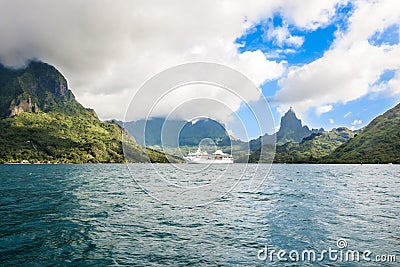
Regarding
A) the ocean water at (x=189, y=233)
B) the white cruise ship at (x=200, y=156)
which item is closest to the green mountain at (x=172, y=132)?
the white cruise ship at (x=200, y=156)

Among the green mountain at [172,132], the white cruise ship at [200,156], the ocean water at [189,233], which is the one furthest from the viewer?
the white cruise ship at [200,156]

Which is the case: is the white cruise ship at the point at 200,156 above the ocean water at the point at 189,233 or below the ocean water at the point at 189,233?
above

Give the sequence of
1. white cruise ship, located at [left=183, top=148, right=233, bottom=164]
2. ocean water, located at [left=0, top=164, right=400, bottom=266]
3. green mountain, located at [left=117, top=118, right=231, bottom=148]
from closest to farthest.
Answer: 1. green mountain, located at [left=117, top=118, right=231, bottom=148]
2. ocean water, located at [left=0, top=164, right=400, bottom=266]
3. white cruise ship, located at [left=183, top=148, right=233, bottom=164]

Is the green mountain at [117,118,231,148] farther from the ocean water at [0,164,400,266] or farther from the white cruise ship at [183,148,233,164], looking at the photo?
the ocean water at [0,164,400,266]

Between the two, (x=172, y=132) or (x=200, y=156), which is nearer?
(x=172, y=132)

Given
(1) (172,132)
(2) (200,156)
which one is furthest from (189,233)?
(2) (200,156)

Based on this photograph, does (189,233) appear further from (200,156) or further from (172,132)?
(200,156)

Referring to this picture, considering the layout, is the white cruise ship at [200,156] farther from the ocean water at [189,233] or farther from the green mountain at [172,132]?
the ocean water at [189,233]

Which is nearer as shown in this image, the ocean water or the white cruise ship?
the ocean water

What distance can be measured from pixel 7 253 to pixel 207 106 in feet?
38.6

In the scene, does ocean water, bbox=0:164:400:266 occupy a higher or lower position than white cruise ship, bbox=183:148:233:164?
lower

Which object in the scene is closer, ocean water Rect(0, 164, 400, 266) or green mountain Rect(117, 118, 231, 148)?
green mountain Rect(117, 118, 231, 148)

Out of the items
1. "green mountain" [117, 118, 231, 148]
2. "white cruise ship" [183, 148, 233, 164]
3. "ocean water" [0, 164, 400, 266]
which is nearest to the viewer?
"green mountain" [117, 118, 231, 148]

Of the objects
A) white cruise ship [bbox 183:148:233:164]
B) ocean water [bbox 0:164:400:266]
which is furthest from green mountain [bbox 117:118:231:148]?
ocean water [bbox 0:164:400:266]
